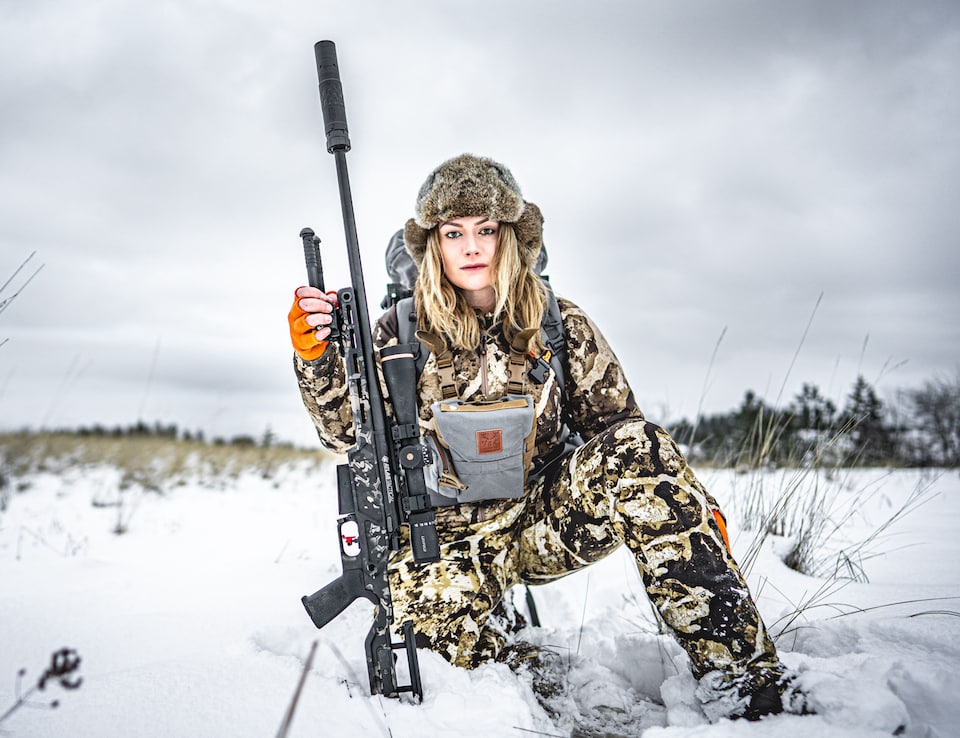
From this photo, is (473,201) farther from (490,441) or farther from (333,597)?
(333,597)

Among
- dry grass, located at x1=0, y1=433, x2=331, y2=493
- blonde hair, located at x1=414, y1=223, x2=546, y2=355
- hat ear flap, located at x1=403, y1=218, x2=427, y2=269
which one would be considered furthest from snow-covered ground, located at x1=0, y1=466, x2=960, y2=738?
dry grass, located at x1=0, y1=433, x2=331, y2=493

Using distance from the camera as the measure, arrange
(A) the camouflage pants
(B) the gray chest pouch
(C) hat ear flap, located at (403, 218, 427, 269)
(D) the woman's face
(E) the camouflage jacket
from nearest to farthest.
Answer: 1. (A) the camouflage pants
2. (B) the gray chest pouch
3. (E) the camouflage jacket
4. (D) the woman's face
5. (C) hat ear flap, located at (403, 218, 427, 269)

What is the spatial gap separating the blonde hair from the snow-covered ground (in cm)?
139

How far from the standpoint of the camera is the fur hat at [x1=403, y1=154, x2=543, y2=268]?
284 cm

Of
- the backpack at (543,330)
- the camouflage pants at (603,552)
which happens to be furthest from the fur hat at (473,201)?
the camouflage pants at (603,552)

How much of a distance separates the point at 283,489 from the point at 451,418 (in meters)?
5.67

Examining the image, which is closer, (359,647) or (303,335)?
(303,335)

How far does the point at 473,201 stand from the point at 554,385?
39.7 inches

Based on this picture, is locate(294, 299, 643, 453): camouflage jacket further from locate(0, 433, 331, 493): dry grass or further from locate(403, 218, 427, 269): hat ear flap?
locate(0, 433, 331, 493): dry grass

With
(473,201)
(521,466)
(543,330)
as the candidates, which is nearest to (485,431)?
(521,466)

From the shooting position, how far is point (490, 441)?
8.01ft

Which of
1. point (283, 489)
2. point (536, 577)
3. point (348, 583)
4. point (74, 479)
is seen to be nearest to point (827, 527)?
point (536, 577)

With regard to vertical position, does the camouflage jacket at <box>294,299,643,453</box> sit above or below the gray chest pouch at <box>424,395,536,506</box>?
above

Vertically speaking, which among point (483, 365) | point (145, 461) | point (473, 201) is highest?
point (473, 201)
